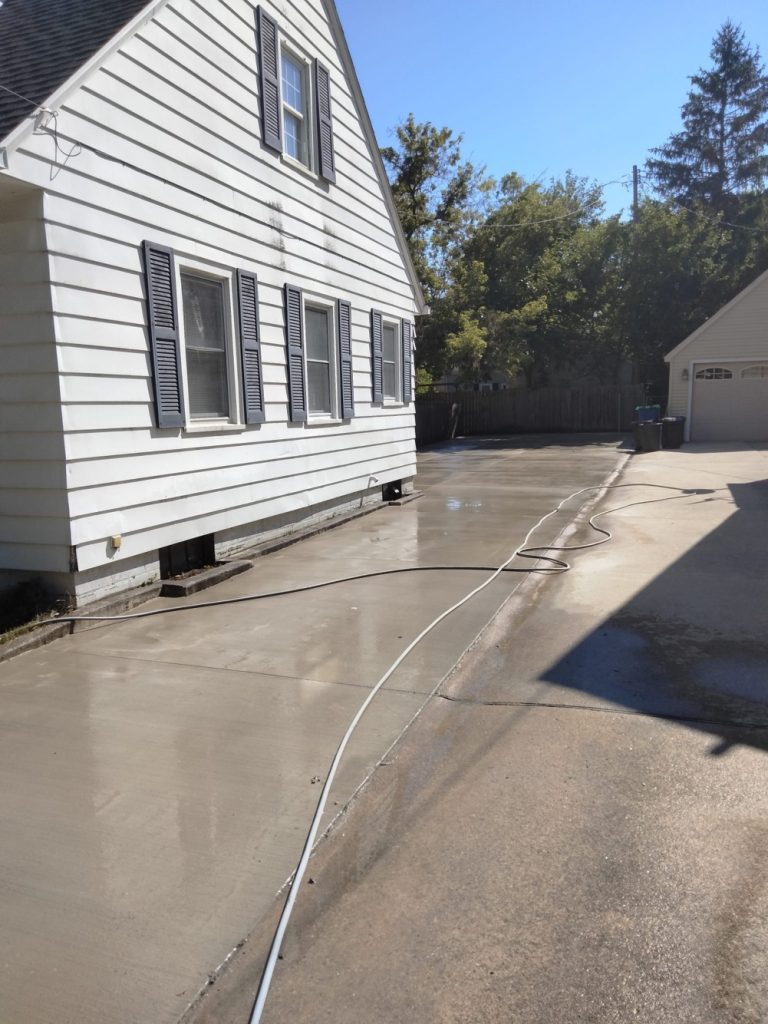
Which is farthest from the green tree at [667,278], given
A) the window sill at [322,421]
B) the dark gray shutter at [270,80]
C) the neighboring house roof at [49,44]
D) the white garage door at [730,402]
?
the neighboring house roof at [49,44]

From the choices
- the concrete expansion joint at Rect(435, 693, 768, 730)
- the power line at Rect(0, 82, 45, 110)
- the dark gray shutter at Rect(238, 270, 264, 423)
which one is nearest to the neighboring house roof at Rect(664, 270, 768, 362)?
the dark gray shutter at Rect(238, 270, 264, 423)

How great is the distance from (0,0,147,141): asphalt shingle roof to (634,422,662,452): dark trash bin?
56.4ft

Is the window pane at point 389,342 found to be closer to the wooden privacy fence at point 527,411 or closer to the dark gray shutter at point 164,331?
the dark gray shutter at point 164,331

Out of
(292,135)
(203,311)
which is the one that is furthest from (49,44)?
(292,135)

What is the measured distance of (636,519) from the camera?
9664 mm

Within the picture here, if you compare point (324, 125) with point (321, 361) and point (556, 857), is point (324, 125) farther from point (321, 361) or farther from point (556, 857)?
point (556, 857)

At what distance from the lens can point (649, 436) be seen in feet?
66.5

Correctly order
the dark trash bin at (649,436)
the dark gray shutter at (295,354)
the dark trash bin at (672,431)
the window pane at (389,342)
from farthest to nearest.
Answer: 1. the dark trash bin at (672,431)
2. the dark trash bin at (649,436)
3. the window pane at (389,342)
4. the dark gray shutter at (295,354)

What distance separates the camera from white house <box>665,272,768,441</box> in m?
21.2

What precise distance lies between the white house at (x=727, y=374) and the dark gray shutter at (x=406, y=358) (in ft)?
42.5

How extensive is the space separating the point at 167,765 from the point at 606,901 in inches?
79.4

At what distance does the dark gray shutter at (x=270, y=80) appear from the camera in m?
7.45

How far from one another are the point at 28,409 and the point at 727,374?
21491mm

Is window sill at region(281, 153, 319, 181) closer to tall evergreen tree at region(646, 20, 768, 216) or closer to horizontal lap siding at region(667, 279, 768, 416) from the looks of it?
horizontal lap siding at region(667, 279, 768, 416)
